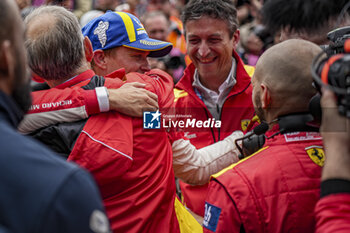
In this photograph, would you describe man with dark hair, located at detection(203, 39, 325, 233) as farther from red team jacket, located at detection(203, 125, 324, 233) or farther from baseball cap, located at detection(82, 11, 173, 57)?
baseball cap, located at detection(82, 11, 173, 57)

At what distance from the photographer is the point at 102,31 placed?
2729 mm

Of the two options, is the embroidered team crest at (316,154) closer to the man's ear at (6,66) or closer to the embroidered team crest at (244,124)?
the embroidered team crest at (244,124)

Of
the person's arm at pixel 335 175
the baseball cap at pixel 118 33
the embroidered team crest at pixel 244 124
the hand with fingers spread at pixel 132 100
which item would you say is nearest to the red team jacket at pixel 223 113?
the embroidered team crest at pixel 244 124

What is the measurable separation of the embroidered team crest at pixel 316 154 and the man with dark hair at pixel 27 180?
110cm

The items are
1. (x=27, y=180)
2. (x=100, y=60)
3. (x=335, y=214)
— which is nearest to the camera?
(x=27, y=180)

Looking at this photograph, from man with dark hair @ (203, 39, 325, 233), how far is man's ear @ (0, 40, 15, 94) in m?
1.05

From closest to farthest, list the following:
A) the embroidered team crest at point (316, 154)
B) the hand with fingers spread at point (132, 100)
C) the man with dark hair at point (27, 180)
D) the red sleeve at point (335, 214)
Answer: the man with dark hair at point (27, 180) < the red sleeve at point (335, 214) < the embroidered team crest at point (316, 154) < the hand with fingers spread at point (132, 100)

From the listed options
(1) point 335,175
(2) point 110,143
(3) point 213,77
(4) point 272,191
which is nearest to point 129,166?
(2) point 110,143

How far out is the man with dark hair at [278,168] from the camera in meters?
1.93

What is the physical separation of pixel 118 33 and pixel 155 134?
2.43ft

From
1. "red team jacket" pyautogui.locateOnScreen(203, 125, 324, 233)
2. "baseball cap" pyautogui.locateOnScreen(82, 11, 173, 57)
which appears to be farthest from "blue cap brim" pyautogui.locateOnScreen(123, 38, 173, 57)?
"red team jacket" pyautogui.locateOnScreen(203, 125, 324, 233)

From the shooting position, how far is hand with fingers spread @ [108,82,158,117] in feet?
7.16

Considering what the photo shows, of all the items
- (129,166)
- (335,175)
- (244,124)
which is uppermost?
(335,175)

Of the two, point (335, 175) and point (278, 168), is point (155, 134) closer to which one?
point (278, 168)
